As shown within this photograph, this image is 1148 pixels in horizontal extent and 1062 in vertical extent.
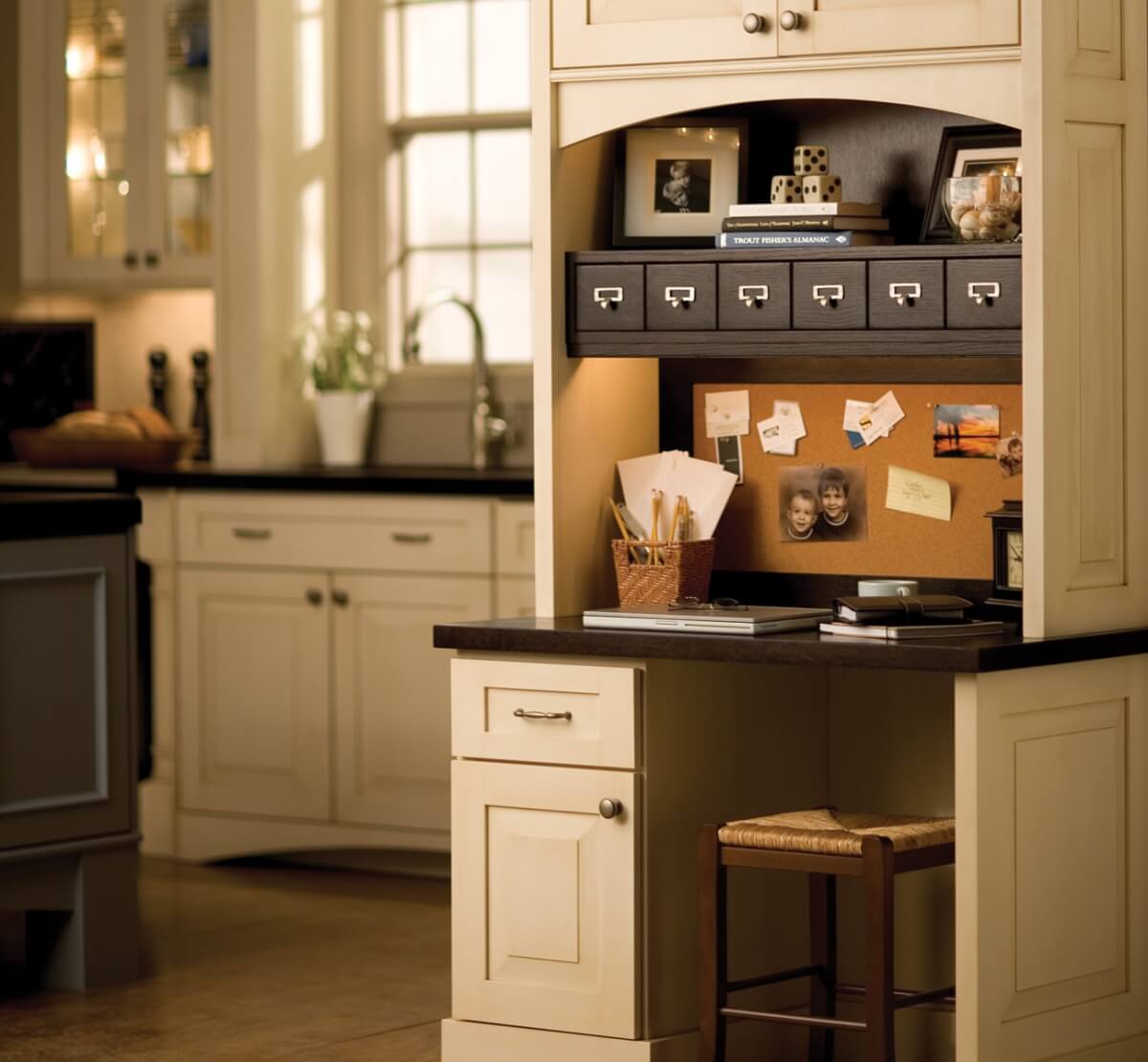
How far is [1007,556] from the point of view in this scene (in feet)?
12.1

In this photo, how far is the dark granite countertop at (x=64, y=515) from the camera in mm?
4414

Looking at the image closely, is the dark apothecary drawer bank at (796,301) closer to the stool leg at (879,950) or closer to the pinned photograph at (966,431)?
the pinned photograph at (966,431)

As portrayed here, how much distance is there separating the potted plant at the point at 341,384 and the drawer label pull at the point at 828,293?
2684mm

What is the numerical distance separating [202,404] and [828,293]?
334 centimetres

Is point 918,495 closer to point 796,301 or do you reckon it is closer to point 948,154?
point 796,301

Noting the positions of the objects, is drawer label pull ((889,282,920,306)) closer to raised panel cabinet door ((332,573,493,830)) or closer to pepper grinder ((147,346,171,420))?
raised panel cabinet door ((332,573,493,830))

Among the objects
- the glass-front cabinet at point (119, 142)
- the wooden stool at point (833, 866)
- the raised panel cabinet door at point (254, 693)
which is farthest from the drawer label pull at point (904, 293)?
the glass-front cabinet at point (119, 142)

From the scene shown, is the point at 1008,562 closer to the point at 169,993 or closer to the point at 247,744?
the point at 169,993

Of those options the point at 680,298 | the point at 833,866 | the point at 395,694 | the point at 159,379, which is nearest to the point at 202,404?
the point at 159,379

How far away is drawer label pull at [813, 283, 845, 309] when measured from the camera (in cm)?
362

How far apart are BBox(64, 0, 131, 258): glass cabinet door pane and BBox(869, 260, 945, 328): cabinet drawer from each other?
3.33m

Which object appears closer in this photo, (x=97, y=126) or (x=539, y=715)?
(x=539, y=715)

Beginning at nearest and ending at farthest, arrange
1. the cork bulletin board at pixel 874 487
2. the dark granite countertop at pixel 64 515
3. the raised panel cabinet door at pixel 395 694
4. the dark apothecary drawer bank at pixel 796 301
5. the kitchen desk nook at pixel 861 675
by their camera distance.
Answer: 1. the kitchen desk nook at pixel 861 675
2. the dark apothecary drawer bank at pixel 796 301
3. the cork bulletin board at pixel 874 487
4. the dark granite countertop at pixel 64 515
5. the raised panel cabinet door at pixel 395 694

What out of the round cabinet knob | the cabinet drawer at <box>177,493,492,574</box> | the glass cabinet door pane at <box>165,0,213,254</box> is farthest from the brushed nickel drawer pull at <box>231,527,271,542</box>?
the round cabinet knob
